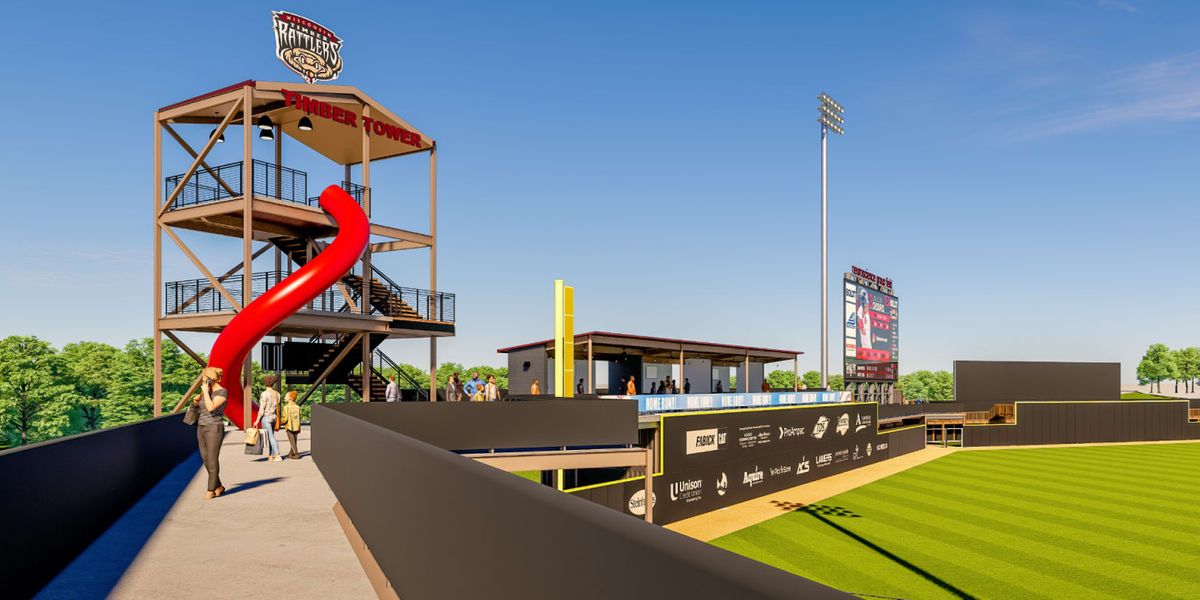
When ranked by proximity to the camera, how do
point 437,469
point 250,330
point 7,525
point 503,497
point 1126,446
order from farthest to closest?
point 1126,446 → point 250,330 → point 7,525 → point 437,469 → point 503,497

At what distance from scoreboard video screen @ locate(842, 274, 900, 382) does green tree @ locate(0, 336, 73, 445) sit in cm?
7336

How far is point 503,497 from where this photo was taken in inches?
127

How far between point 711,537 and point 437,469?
16.1 metres

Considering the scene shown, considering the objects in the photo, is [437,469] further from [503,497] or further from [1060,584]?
[1060,584]

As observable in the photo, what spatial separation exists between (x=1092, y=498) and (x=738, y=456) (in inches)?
521

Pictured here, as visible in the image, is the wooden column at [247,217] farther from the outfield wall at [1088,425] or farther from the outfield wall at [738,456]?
the outfield wall at [1088,425]

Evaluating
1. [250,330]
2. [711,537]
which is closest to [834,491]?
[711,537]

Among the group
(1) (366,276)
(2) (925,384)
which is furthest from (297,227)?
(2) (925,384)

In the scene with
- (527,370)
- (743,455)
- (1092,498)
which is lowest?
(1092,498)

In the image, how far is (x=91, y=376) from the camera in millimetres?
80875

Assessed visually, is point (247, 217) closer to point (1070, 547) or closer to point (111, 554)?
point (111, 554)

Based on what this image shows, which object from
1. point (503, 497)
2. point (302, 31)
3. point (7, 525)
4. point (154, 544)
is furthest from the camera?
point (302, 31)

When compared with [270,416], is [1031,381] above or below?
below

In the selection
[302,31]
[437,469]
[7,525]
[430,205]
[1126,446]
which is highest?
[302,31]
